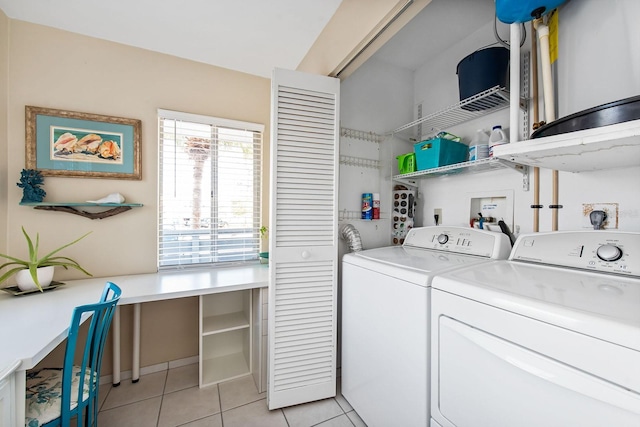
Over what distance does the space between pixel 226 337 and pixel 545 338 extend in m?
2.29

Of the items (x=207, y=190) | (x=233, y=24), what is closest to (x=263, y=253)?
(x=207, y=190)

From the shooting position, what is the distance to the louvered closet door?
1614 millimetres

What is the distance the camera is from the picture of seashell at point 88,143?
1843mm

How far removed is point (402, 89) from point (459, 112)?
674 mm

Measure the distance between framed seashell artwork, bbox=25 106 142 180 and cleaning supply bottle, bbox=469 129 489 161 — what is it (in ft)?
8.02

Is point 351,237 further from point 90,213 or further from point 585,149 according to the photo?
point 90,213

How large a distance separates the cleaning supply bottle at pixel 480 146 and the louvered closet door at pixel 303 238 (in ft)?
2.84

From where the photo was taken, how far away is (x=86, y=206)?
6.08ft

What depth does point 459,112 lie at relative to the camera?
171 centimetres

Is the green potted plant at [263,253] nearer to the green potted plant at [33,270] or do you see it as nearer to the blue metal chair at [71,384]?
the blue metal chair at [71,384]

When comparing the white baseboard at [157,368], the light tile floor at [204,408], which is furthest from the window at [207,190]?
the light tile floor at [204,408]

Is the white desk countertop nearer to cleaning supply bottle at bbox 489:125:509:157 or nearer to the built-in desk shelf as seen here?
the built-in desk shelf

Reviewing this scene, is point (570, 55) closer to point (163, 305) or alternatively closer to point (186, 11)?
point (186, 11)

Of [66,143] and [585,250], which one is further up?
[66,143]
